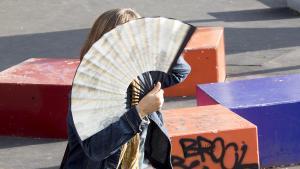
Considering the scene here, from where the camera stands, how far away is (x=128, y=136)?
335 cm

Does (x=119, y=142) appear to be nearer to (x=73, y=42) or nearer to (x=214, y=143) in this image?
(x=214, y=143)

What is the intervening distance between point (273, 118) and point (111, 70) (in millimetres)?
3594

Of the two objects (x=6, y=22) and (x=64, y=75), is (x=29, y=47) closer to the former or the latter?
(x=6, y=22)

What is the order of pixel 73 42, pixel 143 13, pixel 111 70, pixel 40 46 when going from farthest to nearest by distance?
pixel 143 13 < pixel 73 42 < pixel 40 46 < pixel 111 70

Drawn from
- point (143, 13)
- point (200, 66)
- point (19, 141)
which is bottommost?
point (143, 13)

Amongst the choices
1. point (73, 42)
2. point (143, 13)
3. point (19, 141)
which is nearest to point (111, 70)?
point (19, 141)

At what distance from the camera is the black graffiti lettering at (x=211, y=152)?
240 inches

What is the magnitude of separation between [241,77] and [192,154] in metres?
4.21

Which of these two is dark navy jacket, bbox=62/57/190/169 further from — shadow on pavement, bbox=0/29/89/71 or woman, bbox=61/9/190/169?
shadow on pavement, bbox=0/29/89/71

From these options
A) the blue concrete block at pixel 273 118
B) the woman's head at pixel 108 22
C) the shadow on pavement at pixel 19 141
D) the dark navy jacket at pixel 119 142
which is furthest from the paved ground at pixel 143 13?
the woman's head at pixel 108 22

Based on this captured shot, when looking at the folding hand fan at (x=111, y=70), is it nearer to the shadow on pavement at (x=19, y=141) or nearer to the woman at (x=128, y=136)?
the woman at (x=128, y=136)

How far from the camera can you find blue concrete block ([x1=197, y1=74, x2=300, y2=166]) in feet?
21.8

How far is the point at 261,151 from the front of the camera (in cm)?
673

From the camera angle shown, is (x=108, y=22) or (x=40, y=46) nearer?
(x=108, y=22)
